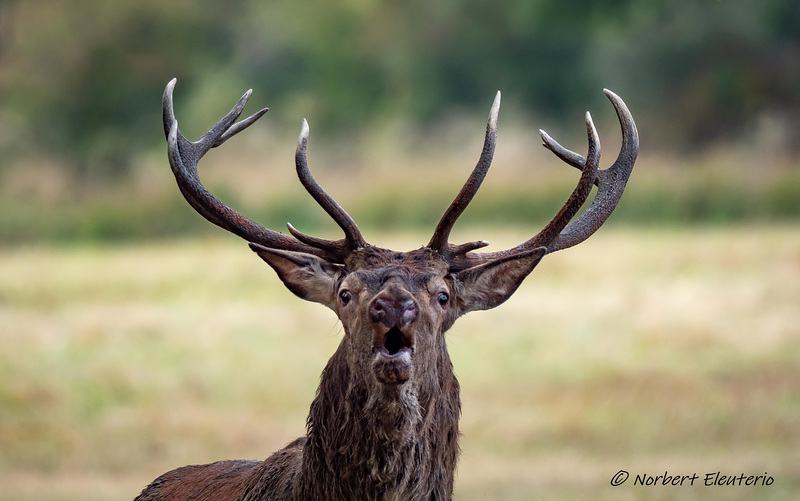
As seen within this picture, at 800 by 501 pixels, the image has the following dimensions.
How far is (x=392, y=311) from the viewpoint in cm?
435

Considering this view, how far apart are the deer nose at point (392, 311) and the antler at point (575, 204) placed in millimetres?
743

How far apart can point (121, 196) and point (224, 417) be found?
1007 centimetres

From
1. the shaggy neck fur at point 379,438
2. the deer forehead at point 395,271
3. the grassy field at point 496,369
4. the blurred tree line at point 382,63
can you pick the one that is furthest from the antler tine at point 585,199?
the blurred tree line at point 382,63

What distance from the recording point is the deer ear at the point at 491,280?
507 cm

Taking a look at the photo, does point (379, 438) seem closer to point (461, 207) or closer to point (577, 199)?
point (461, 207)

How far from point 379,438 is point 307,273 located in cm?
86

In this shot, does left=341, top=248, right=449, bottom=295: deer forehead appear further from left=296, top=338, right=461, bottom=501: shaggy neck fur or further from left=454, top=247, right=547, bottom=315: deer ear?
left=296, top=338, right=461, bottom=501: shaggy neck fur

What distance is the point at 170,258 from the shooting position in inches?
744

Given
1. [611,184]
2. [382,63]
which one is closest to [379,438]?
[611,184]

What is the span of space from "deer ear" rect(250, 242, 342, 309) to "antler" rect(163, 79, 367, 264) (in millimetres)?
103

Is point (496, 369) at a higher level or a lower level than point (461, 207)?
higher

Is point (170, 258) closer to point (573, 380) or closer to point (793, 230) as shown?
point (573, 380)

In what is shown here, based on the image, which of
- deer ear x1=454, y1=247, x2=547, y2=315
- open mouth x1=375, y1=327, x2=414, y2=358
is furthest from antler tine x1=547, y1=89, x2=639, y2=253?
open mouth x1=375, y1=327, x2=414, y2=358

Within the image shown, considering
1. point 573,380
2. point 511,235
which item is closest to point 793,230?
point 511,235
